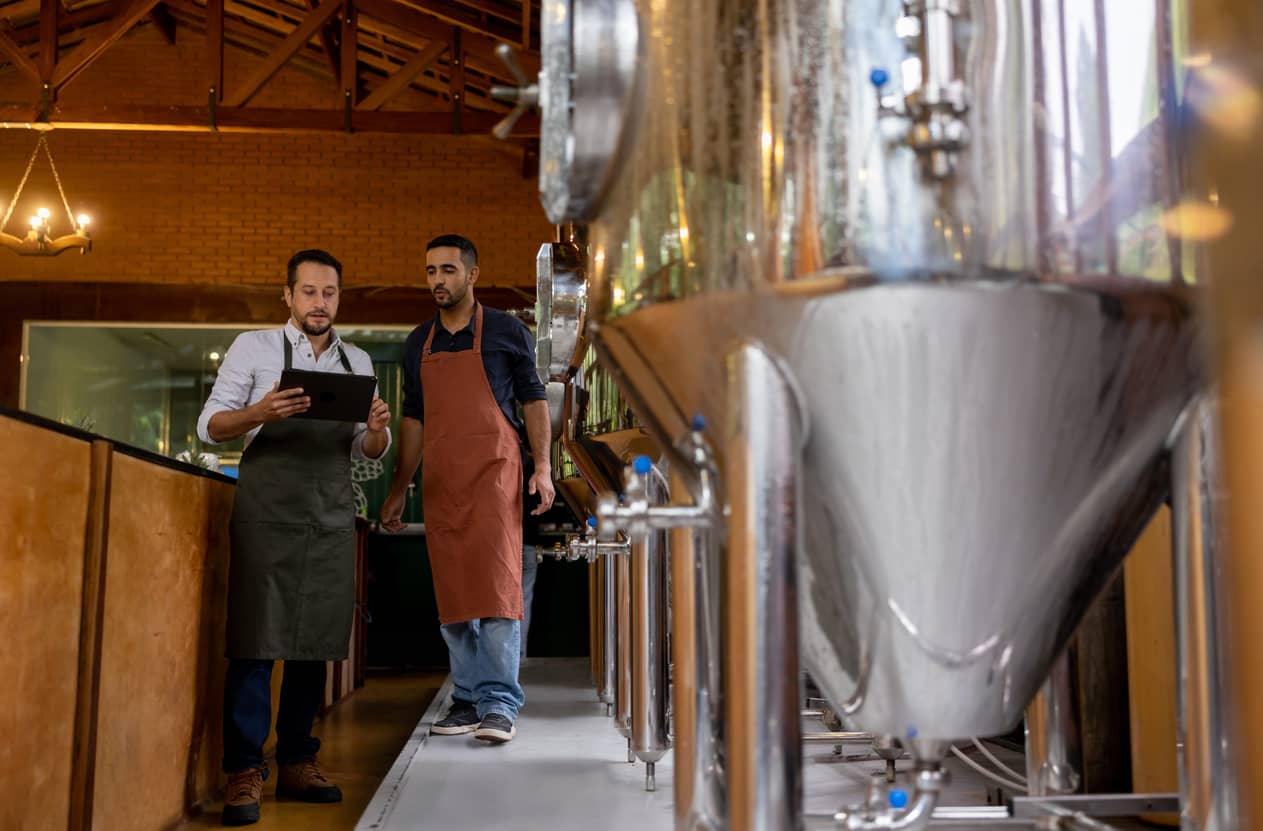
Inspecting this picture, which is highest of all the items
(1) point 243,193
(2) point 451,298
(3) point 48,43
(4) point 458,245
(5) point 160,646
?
(3) point 48,43

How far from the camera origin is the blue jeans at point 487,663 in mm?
2979

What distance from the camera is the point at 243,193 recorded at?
9.55 meters

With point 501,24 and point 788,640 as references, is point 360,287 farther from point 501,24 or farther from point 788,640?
point 788,640

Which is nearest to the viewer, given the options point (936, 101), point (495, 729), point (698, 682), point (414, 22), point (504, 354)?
point (936, 101)

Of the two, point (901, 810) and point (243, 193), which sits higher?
point (243, 193)

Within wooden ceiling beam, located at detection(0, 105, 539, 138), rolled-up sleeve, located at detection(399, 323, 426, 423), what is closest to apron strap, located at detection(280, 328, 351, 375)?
rolled-up sleeve, located at detection(399, 323, 426, 423)

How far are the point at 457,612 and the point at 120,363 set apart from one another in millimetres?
7573

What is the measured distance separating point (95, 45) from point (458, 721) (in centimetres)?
667

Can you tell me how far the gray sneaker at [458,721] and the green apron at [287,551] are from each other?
0.49 metres

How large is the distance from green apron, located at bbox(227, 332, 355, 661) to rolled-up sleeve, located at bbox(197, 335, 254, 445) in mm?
102

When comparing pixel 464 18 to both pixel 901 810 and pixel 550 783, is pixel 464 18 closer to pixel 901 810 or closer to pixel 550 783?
pixel 550 783

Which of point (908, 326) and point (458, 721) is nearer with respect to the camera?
point (908, 326)

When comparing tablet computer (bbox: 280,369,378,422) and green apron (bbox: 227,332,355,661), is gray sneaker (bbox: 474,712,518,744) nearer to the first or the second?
green apron (bbox: 227,332,355,661)

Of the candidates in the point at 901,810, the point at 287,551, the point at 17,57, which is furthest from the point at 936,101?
the point at 17,57
